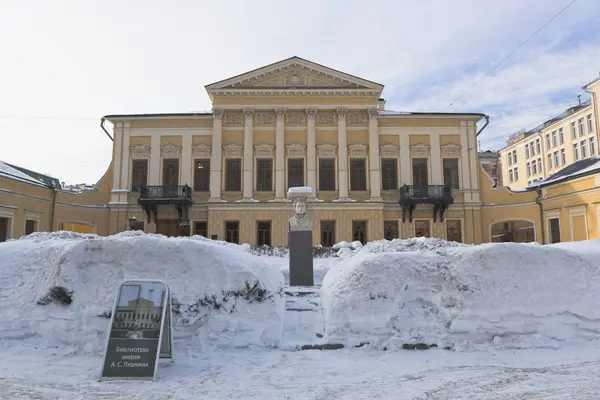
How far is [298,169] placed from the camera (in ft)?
91.5

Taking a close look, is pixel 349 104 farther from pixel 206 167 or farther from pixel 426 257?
pixel 426 257

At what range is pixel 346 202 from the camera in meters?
27.0

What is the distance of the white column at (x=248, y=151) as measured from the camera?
27359 millimetres

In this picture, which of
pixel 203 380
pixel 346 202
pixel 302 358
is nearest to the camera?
pixel 203 380

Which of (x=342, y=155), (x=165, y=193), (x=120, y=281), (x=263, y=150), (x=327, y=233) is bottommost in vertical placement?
(x=120, y=281)

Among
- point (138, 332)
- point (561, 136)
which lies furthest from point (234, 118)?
point (561, 136)

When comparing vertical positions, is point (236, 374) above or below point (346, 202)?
below

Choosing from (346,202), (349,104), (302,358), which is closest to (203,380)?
(302,358)

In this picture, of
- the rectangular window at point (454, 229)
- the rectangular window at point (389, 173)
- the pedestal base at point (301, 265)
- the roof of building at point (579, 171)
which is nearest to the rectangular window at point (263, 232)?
the rectangular window at point (389, 173)

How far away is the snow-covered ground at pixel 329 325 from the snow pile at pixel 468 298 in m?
0.02

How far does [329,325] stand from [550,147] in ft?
192

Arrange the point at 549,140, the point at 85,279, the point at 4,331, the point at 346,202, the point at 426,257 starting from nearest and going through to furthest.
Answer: the point at 4,331, the point at 85,279, the point at 426,257, the point at 346,202, the point at 549,140

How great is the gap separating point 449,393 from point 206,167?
975 inches

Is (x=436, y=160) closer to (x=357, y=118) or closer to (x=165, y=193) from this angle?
(x=357, y=118)
